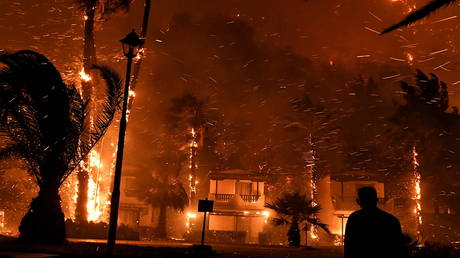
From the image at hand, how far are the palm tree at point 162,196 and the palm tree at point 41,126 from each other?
23.9 meters

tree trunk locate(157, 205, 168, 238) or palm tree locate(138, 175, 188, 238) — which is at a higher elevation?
palm tree locate(138, 175, 188, 238)

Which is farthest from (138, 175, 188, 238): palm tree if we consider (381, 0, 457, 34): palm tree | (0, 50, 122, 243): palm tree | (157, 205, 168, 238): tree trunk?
(381, 0, 457, 34): palm tree

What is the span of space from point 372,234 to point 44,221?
12.8m

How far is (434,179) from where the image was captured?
37.4 m

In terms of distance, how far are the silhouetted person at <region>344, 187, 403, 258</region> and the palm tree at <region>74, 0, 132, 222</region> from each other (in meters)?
24.0

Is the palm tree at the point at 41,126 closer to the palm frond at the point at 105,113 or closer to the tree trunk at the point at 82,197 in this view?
the palm frond at the point at 105,113

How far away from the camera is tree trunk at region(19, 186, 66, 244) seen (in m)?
14.4

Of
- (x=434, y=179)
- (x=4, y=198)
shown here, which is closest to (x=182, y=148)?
(x=4, y=198)

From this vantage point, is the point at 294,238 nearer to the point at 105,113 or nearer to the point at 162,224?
the point at 105,113

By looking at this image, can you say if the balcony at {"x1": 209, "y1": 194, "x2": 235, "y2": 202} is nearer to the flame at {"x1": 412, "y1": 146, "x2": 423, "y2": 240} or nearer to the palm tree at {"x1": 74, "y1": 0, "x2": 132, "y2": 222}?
the palm tree at {"x1": 74, "y1": 0, "x2": 132, "y2": 222}

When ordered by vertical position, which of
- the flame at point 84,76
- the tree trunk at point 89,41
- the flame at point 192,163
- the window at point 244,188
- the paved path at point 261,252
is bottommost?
the paved path at point 261,252

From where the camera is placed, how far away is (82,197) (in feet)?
91.1

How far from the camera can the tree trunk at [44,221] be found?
14.4 meters

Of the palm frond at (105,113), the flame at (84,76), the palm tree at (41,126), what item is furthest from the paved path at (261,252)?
the flame at (84,76)
